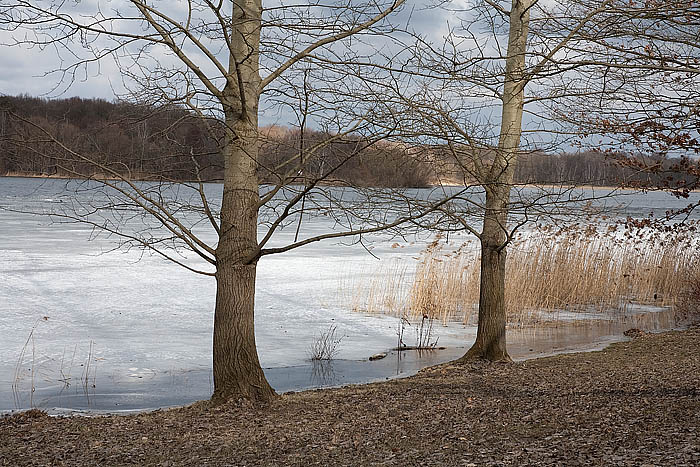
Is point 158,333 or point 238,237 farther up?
point 238,237

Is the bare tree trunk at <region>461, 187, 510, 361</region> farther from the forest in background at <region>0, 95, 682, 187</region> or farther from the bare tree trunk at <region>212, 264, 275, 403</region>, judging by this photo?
the bare tree trunk at <region>212, 264, 275, 403</region>

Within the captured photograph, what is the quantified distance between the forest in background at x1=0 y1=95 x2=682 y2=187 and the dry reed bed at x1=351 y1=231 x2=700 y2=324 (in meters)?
5.87

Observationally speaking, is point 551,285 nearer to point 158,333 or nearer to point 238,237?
point 158,333

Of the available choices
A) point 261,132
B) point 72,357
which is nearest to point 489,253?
point 261,132

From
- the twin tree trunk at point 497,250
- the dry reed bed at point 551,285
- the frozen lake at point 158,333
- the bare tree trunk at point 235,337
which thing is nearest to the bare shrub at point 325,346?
the frozen lake at point 158,333

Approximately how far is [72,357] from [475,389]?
16.7ft

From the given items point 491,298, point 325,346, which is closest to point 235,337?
point 491,298

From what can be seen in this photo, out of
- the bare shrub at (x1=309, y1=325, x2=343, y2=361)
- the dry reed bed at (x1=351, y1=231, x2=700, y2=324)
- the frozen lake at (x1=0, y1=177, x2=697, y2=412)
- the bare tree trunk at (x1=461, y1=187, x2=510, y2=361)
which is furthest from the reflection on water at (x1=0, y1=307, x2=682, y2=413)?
the dry reed bed at (x1=351, y1=231, x2=700, y2=324)

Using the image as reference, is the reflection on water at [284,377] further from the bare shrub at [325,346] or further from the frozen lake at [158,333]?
the bare shrub at [325,346]

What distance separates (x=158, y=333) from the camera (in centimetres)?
1040

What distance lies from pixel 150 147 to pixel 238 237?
1.18m

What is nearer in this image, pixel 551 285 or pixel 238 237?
pixel 238 237

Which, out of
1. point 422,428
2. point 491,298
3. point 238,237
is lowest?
point 422,428

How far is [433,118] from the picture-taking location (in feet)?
23.2
